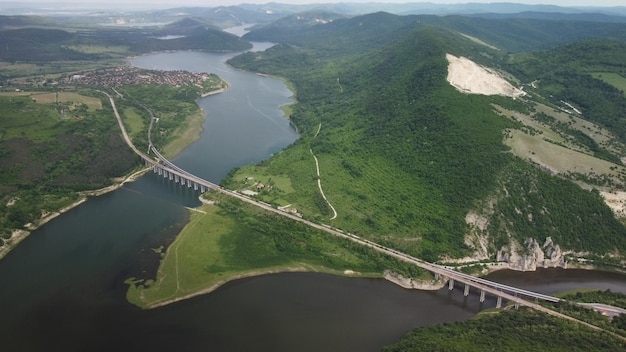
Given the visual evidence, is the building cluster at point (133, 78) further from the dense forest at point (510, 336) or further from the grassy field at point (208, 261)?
the dense forest at point (510, 336)

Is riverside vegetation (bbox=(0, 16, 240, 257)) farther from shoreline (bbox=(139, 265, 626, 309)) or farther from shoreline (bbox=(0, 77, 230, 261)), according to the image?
Result: shoreline (bbox=(139, 265, 626, 309))

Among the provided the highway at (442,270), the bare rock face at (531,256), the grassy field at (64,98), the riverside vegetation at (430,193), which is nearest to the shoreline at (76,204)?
the riverside vegetation at (430,193)

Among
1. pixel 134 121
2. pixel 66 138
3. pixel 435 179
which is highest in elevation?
pixel 66 138

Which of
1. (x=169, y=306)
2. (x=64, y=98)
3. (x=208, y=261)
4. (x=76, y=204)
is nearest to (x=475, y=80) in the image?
(x=208, y=261)

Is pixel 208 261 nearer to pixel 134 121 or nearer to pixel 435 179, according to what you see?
pixel 435 179

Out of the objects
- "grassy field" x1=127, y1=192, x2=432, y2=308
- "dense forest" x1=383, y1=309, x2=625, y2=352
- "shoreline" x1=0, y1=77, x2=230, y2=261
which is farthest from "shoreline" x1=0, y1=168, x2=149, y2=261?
"dense forest" x1=383, y1=309, x2=625, y2=352

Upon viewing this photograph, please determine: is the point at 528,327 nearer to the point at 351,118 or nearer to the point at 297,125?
the point at 351,118
